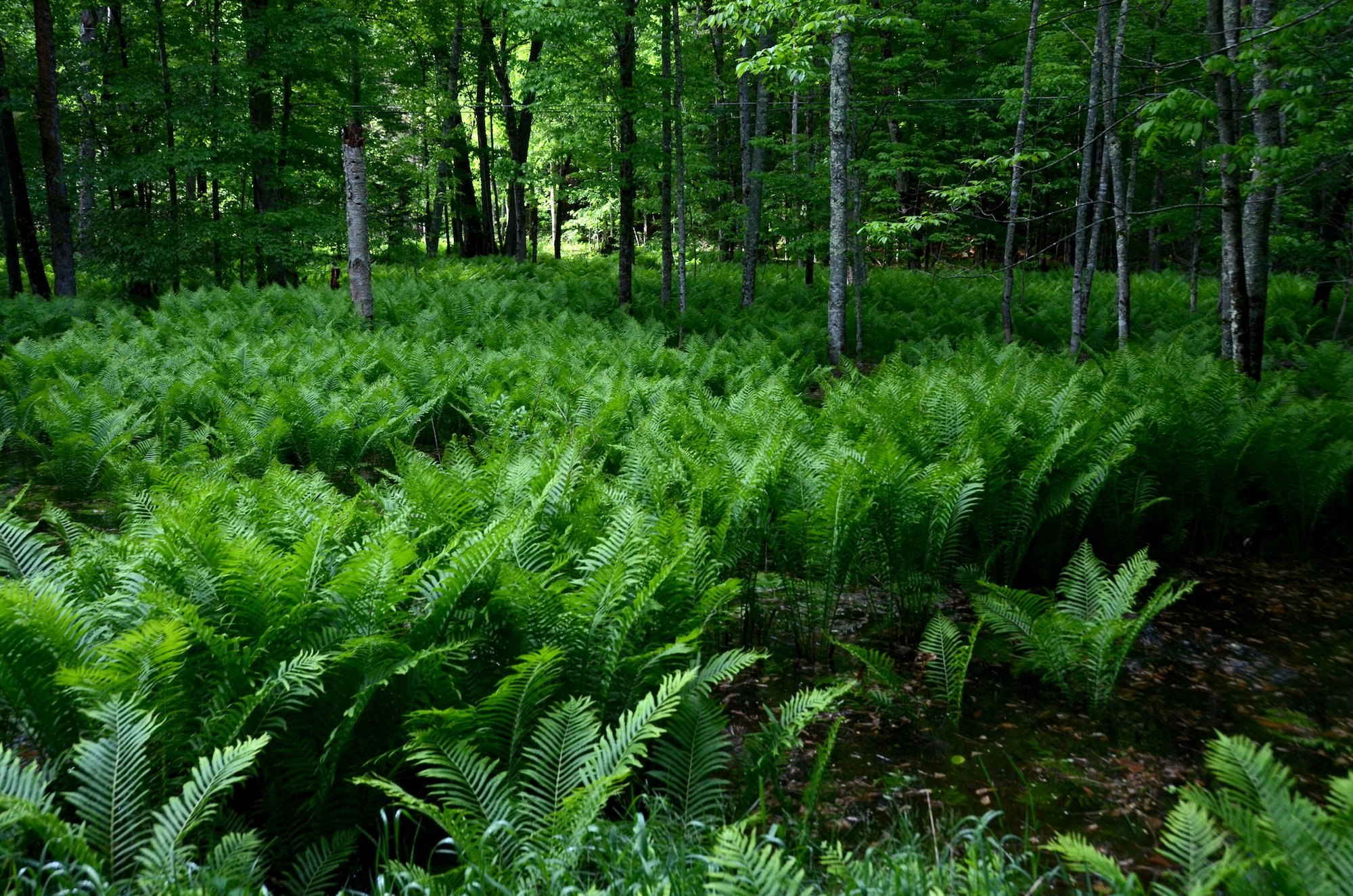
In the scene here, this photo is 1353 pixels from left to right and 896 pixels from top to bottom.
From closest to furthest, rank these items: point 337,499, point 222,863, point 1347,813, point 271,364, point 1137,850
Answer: point 1347,813, point 222,863, point 1137,850, point 337,499, point 271,364

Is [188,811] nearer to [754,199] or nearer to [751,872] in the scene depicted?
→ [751,872]

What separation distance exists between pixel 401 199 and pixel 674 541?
24.9m

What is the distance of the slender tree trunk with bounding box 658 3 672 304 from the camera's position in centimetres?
1148

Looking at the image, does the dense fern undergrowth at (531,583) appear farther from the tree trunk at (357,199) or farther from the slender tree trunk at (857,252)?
the slender tree trunk at (857,252)

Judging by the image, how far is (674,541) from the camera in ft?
9.99

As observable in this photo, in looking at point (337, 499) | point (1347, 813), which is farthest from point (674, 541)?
point (1347, 813)

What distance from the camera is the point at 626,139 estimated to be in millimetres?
12359

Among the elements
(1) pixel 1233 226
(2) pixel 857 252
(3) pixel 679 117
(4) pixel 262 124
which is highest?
(4) pixel 262 124

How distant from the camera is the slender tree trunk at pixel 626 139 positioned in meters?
11.4

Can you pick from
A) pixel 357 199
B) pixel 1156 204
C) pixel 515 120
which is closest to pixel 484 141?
pixel 515 120

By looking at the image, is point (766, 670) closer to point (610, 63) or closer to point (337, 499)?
point (337, 499)

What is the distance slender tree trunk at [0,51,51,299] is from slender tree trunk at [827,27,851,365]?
1322 centimetres

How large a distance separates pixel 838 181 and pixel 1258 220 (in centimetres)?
391

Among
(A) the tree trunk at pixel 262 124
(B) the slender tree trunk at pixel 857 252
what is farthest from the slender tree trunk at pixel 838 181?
(A) the tree trunk at pixel 262 124
